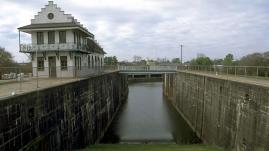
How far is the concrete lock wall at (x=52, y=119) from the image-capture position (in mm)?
11664

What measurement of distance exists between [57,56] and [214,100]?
1883 centimetres

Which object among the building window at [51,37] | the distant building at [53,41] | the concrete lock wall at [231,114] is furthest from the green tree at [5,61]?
the concrete lock wall at [231,114]

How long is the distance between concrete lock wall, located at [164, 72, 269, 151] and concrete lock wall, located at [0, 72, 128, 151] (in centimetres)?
1034

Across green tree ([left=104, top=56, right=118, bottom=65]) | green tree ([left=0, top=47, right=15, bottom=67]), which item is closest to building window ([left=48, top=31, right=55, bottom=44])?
green tree ([left=0, top=47, right=15, bottom=67])

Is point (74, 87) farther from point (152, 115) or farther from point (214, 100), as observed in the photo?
point (152, 115)

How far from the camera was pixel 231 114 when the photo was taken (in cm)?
2027

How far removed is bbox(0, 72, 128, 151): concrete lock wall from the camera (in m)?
11.7

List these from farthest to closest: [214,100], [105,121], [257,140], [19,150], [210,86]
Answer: [105,121], [210,86], [214,100], [257,140], [19,150]

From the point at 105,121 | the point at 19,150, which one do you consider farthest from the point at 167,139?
the point at 19,150

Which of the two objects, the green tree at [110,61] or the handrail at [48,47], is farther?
the green tree at [110,61]

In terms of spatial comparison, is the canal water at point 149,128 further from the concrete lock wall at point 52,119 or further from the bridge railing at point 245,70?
the bridge railing at point 245,70

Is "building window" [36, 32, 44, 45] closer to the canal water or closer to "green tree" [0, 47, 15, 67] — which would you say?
"green tree" [0, 47, 15, 67]

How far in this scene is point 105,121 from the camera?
33.8 metres

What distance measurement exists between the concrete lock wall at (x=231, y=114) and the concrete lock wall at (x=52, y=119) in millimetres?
10340
